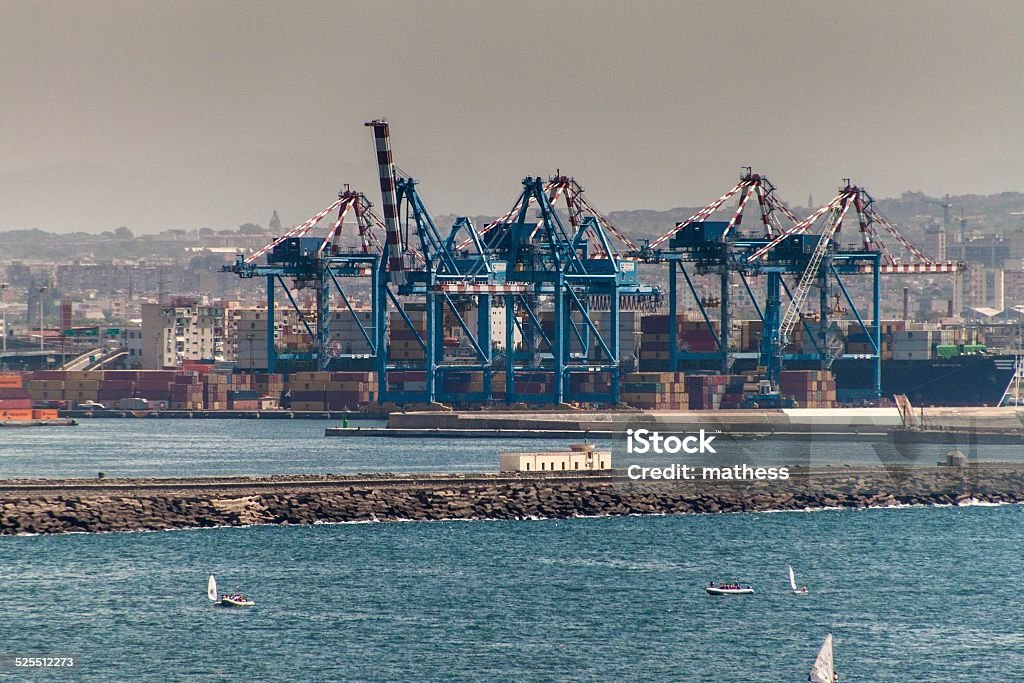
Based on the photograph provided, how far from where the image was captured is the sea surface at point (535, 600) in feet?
146

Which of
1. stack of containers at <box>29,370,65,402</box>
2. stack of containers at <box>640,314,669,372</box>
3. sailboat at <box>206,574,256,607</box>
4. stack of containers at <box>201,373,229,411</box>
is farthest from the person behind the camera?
stack of containers at <box>29,370,65,402</box>

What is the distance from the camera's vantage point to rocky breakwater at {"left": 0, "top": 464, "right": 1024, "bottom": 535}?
63.2 metres

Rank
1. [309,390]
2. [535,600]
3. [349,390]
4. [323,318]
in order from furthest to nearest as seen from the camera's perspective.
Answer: [323,318], [309,390], [349,390], [535,600]

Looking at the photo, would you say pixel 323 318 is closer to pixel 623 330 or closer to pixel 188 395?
pixel 188 395

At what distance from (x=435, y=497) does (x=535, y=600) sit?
15.8 meters

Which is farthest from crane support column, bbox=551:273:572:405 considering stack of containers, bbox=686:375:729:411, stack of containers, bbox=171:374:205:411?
stack of containers, bbox=171:374:205:411

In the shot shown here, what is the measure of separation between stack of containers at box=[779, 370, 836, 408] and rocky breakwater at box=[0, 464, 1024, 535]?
6218cm

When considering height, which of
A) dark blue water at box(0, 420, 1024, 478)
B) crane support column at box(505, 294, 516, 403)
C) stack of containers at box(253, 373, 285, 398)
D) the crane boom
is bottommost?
dark blue water at box(0, 420, 1024, 478)

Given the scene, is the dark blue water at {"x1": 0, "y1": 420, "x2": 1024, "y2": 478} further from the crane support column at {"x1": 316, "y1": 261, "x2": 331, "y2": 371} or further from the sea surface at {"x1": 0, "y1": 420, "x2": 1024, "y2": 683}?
the crane support column at {"x1": 316, "y1": 261, "x2": 331, "y2": 371}

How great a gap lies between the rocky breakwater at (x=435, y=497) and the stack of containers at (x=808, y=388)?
204ft

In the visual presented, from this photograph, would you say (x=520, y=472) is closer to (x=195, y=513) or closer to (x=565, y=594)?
(x=195, y=513)

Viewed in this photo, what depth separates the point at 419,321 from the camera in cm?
15712

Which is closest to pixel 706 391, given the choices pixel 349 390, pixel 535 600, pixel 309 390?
pixel 349 390

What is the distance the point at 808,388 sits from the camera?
140375 millimetres
